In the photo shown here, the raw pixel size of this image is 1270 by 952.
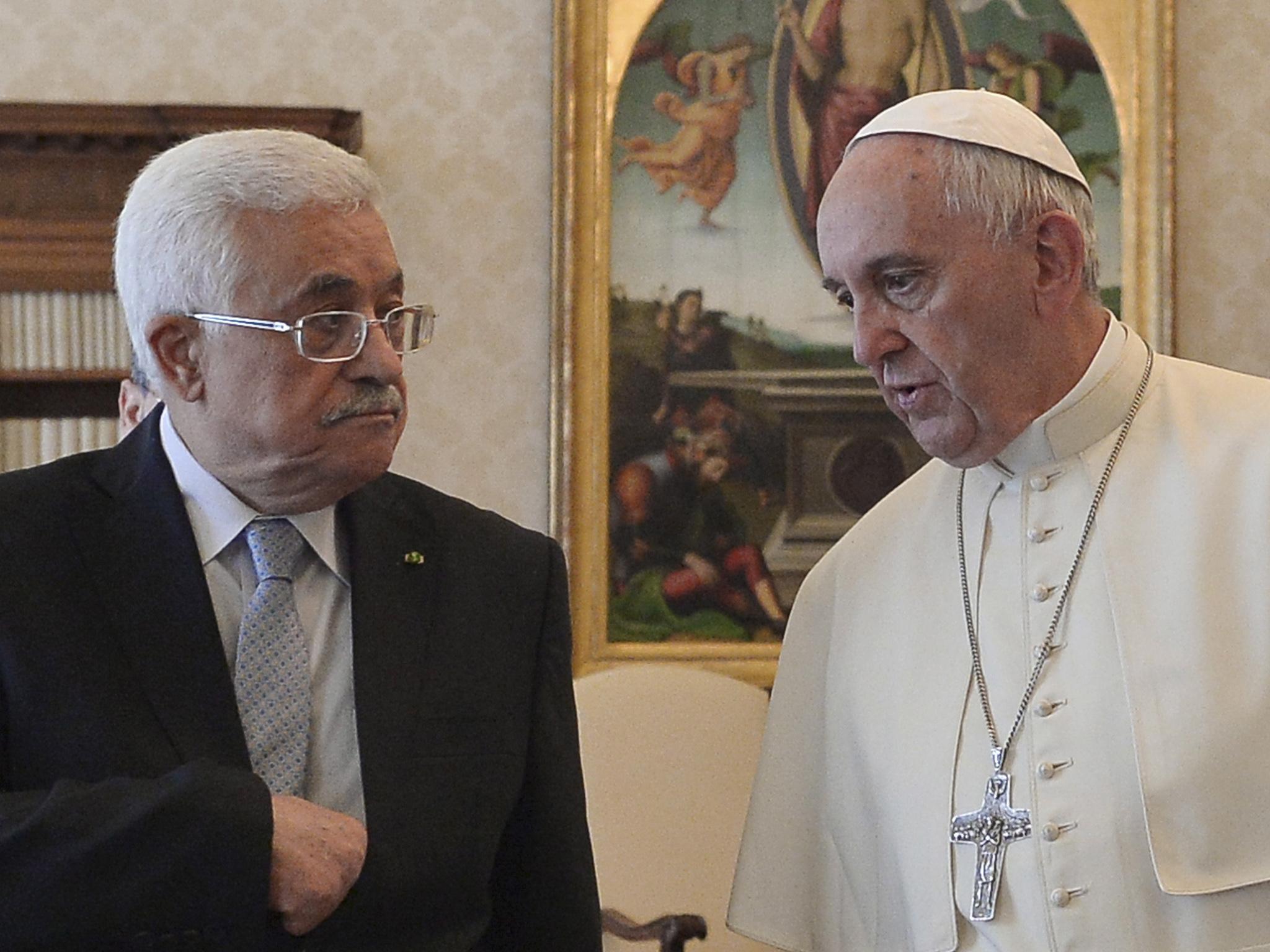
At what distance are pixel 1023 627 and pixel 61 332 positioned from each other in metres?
3.04

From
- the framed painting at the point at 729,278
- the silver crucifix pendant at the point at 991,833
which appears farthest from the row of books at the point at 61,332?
the silver crucifix pendant at the point at 991,833

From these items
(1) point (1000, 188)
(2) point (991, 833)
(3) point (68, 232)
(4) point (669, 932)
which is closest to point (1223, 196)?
(4) point (669, 932)

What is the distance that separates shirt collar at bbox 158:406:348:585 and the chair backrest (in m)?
2.10

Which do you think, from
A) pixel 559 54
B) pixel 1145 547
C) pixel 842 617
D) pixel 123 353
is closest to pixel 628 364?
pixel 559 54

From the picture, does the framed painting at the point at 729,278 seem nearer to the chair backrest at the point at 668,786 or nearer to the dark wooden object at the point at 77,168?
the chair backrest at the point at 668,786

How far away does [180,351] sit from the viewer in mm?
2295

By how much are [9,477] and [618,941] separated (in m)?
2.60

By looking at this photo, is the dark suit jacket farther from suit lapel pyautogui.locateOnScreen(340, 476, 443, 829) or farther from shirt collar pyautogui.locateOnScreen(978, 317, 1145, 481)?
shirt collar pyautogui.locateOnScreen(978, 317, 1145, 481)

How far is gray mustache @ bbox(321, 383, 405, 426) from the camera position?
2229mm

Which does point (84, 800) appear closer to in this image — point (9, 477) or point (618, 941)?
point (9, 477)

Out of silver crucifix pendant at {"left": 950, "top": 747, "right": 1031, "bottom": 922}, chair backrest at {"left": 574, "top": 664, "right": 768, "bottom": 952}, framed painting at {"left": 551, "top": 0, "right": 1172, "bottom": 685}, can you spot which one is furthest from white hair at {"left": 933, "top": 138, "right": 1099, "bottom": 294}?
framed painting at {"left": 551, "top": 0, "right": 1172, "bottom": 685}

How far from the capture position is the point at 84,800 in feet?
6.30

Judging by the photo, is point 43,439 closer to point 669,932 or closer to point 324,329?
point 669,932

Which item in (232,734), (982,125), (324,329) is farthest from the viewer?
(982,125)
